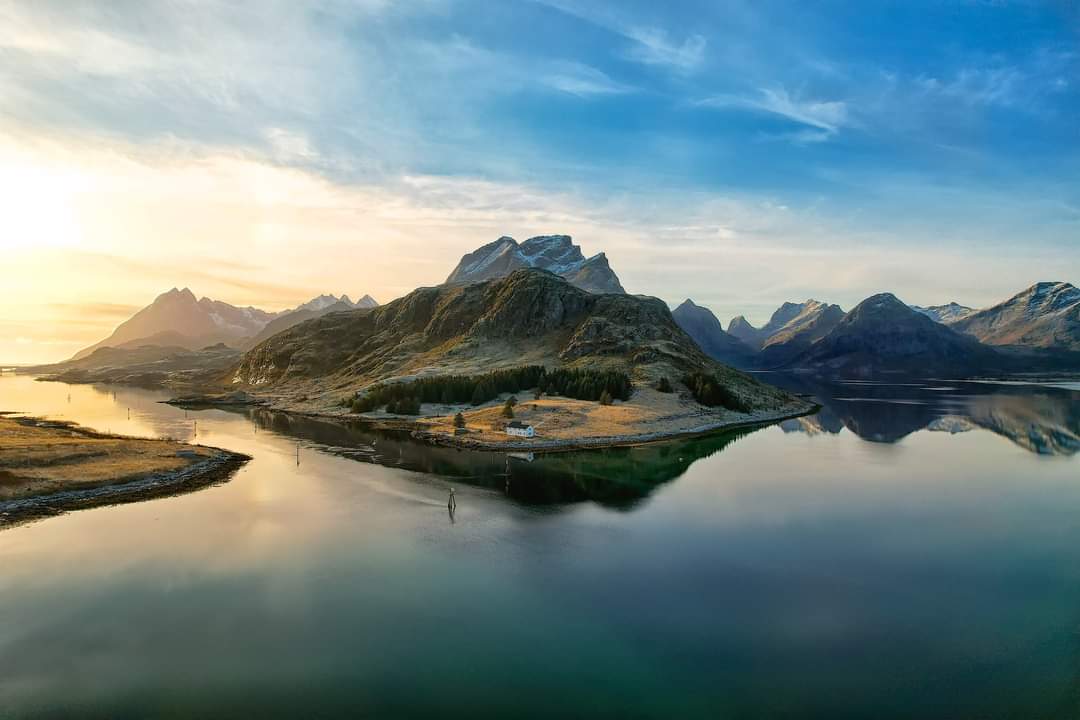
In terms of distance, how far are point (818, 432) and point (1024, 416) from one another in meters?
88.7

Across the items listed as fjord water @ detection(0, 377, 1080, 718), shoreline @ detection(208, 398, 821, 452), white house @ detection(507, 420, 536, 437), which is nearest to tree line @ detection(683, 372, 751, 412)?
shoreline @ detection(208, 398, 821, 452)

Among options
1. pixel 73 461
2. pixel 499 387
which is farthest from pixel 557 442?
pixel 73 461

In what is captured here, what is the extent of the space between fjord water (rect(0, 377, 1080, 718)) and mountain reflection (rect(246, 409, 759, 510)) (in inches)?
59.1

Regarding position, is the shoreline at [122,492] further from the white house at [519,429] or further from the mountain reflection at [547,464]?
the white house at [519,429]

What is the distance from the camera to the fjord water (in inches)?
1348

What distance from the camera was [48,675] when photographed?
117 feet

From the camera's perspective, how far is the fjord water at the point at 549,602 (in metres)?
34.2

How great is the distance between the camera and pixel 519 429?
132625 millimetres

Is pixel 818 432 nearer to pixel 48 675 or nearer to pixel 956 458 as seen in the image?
pixel 956 458

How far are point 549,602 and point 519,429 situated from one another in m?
86.0

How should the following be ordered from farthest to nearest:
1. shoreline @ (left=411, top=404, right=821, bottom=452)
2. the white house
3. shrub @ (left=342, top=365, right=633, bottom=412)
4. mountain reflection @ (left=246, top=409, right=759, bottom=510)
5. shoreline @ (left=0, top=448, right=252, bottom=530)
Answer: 1. shrub @ (left=342, top=365, right=633, bottom=412)
2. the white house
3. shoreline @ (left=411, top=404, right=821, bottom=452)
4. mountain reflection @ (left=246, top=409, right=759, bottom=510)
5. shoreline @ (left=0, top=448, right=252, bottom=530)

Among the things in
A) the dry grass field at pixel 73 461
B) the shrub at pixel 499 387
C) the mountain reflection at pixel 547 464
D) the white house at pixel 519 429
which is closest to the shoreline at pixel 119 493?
the dry grass field at pixel 73 461

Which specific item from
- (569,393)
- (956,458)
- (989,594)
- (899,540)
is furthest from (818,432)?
(989,594)

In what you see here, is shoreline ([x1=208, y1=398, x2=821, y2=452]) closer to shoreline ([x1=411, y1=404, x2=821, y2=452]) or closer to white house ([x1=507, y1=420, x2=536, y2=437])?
shoreline ([x1=411, y1=404, x2=821, y2=452])
